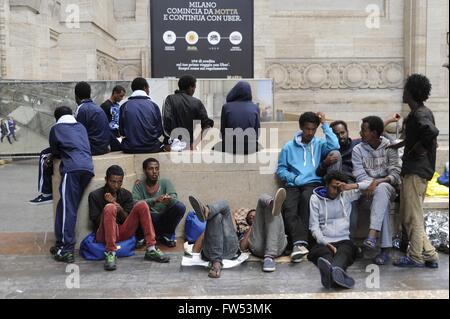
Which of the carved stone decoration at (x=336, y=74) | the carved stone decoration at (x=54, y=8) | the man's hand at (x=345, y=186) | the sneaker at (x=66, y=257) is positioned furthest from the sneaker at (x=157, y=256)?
the carved stone decoration at (x=336, y=74)

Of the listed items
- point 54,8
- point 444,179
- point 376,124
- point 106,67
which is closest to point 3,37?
point 54,8

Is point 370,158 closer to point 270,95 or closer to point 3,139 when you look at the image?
point 270,95

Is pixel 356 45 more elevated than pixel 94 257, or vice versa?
pixel 356 45

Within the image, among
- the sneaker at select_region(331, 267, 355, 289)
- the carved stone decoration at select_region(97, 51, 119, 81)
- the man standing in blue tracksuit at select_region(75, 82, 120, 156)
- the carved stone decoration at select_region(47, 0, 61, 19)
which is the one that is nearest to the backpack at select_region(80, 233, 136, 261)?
the man standing in blue tracksuit at select_region(75, 82, 120, 156)

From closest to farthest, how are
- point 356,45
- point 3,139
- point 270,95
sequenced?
point 3,139, point 270,95, point 356,45

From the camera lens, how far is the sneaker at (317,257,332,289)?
191 inches

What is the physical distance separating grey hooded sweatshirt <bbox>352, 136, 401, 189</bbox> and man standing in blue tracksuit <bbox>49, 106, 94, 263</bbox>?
2.98 metres

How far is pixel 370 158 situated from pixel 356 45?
16142 mm

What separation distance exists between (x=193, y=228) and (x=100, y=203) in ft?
3.93

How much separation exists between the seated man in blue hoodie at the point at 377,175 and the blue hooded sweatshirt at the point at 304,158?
0.39m

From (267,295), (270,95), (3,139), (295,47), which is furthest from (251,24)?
(267,295)

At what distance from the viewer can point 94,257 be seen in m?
6.02

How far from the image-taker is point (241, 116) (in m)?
6.82

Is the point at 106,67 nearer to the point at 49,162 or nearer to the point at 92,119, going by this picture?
the point at 92,119
